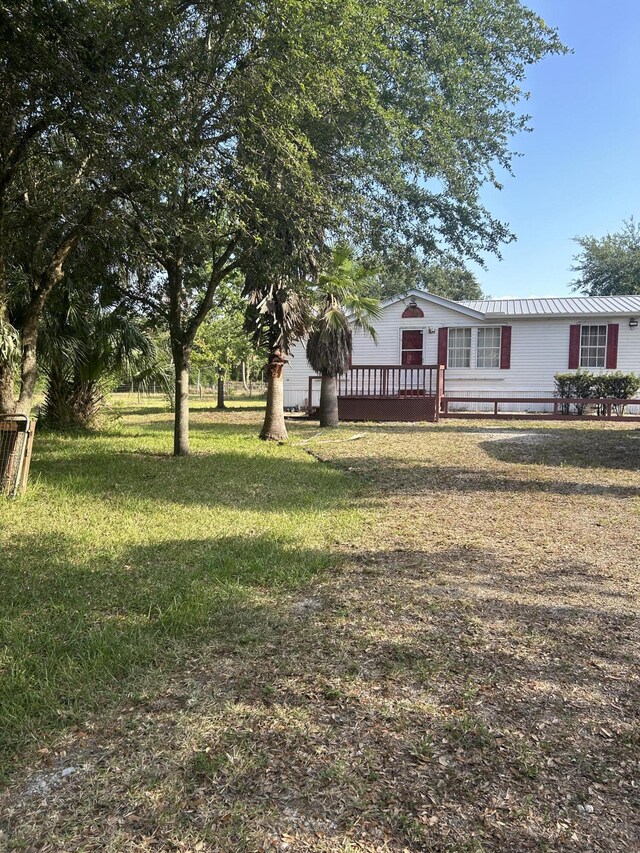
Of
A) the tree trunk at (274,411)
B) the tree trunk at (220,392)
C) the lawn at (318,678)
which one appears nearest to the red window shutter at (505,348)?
the tree trunk at (274,411)

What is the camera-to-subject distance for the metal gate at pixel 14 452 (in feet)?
19.8

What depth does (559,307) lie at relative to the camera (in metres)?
18.7

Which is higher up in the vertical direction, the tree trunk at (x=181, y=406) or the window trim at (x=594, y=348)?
the window trim at (x=594, y=348)

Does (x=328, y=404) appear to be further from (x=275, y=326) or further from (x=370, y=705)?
(x=370, y=705)

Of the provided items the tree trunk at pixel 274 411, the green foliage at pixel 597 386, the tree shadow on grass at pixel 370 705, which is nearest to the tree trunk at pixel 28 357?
the tree shadow on grass at pixel 370 705

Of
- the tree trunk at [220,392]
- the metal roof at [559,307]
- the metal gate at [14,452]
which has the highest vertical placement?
the metal roof at [559,307]

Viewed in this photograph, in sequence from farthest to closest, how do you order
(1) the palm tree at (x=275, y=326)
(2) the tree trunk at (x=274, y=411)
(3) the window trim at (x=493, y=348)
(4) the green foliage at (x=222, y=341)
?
(4) the green foliage at (x=222, y=341)
(3) the window trim at (x=493, y=348)
(2) the tree trunk at (x=274, y=411)
(1) the palm tree at (x=275, y=326)

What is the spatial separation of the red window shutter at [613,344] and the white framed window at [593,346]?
17 centimetres

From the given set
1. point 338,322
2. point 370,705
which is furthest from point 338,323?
point 370,705

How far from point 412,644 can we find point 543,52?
493 inches

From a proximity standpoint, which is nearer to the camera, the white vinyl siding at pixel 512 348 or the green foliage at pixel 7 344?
the green foliage at pixel 7 344

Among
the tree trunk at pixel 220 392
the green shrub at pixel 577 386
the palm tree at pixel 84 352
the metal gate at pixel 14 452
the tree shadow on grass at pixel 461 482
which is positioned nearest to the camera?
the metal gate at pixel 14 452

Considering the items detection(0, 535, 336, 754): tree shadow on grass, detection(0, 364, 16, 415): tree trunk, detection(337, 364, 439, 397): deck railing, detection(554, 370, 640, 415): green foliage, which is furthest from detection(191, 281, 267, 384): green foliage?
detection(0, 535, 336, 754): tree shadow on grass

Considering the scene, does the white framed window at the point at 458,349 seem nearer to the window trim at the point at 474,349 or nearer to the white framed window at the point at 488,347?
the window trim at the point at 474,349
